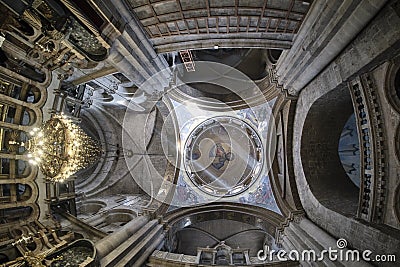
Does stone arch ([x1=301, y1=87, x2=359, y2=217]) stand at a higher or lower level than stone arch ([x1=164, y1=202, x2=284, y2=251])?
higher

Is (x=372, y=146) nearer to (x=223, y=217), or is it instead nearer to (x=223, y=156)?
(x=223, y=217)

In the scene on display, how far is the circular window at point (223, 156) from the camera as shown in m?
12.3

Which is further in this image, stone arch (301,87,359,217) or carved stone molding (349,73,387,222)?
stone arch (301,87,359,217)

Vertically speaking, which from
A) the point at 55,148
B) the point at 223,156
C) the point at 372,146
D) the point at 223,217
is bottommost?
the point at 223,217

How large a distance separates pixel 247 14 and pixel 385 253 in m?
6.03

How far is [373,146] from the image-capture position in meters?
5.90

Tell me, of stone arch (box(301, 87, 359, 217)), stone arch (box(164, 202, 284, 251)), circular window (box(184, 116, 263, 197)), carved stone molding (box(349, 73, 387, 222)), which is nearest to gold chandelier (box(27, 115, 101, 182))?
stone arch (box(164, 202, 284, 251))

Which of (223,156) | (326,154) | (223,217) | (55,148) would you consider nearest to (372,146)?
(326,154)

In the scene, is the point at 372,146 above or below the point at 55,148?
above

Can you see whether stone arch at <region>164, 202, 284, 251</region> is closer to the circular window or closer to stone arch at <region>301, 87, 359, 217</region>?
the circular window

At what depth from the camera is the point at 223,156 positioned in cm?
1420

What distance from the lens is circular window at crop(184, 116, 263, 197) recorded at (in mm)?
12289

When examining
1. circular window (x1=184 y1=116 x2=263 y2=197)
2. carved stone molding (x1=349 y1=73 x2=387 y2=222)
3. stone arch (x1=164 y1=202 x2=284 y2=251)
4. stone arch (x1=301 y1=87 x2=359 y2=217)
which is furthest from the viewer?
circular window (x1=184 y1=116 x2=263 y2=197)

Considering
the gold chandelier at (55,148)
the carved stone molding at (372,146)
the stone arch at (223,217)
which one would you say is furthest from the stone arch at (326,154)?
the gold chandelier at (55,148)
